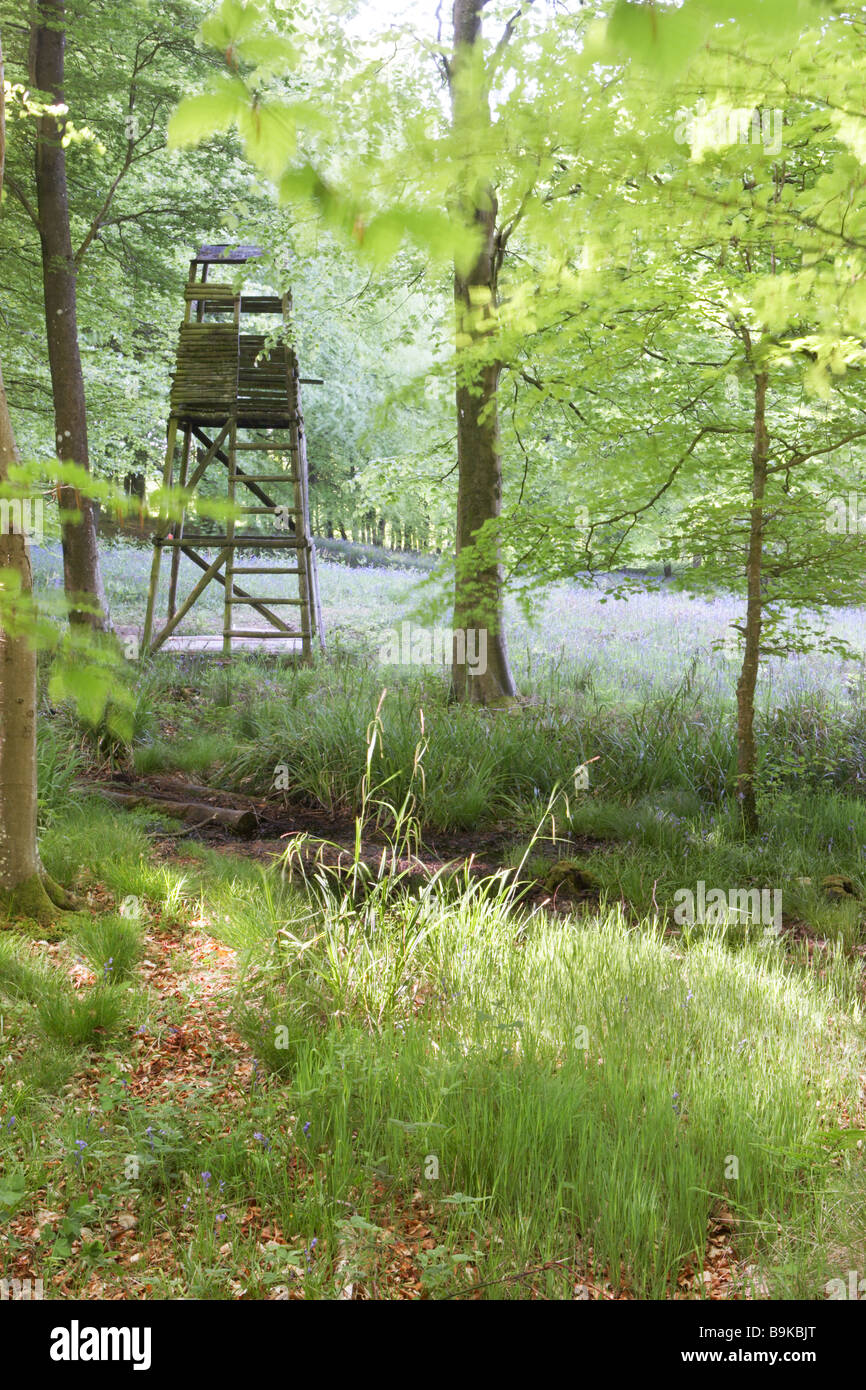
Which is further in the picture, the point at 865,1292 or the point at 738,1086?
the point at 738,1086

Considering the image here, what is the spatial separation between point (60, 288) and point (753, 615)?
7222 millimetres

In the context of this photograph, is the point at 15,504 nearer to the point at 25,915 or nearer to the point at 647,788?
the point at 25,915

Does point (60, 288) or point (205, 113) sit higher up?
point (60, 288)

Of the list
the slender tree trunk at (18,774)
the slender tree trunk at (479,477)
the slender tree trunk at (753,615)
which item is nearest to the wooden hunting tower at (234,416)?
the slender tree trunk at (479,477)

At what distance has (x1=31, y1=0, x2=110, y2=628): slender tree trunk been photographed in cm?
898

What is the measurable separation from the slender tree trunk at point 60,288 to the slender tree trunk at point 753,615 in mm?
5983

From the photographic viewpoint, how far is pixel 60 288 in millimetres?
9086

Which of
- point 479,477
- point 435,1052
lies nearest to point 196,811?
point 435,1052

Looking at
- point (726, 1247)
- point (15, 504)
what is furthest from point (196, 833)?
point (726, 1247)

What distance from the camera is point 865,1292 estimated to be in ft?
7.86

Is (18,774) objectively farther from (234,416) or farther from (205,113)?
(234,416)
